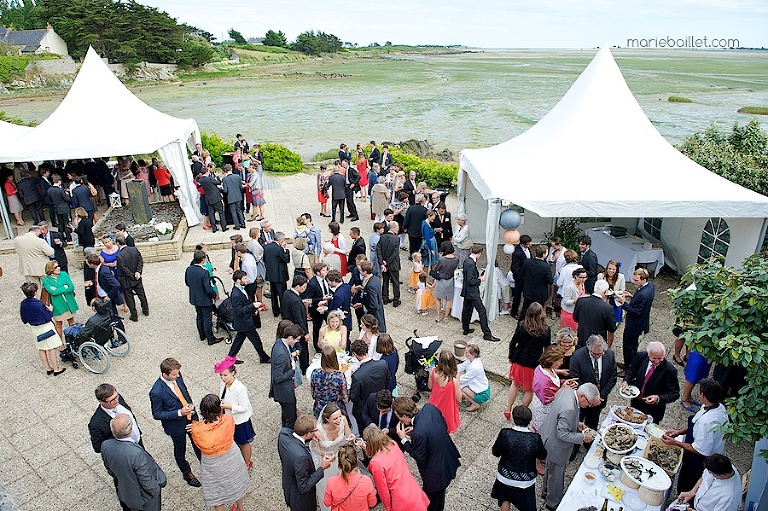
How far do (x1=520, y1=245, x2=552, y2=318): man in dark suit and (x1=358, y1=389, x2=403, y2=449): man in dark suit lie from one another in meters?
3.38

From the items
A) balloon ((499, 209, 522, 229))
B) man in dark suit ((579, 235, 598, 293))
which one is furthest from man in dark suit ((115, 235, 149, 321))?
man in dark suit ((579, 235, 598, 293))

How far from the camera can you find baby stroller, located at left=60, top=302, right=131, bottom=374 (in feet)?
21.2

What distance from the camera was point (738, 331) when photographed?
3500mm

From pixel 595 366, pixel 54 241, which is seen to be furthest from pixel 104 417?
pixel 54 241

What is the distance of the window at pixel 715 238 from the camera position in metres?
8.10

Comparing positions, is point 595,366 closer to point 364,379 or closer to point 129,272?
point 364,379

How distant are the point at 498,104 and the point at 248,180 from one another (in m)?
49.7

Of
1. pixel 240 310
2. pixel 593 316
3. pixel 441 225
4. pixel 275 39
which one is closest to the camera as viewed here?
pixel 593 316

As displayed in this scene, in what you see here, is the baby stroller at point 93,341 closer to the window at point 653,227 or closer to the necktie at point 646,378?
the necktie at point 646,378

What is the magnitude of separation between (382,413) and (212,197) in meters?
8.02

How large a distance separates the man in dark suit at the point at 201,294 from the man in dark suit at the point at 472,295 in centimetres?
351

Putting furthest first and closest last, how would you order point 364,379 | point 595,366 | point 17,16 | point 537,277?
1. point 17,16
2. point 537,277
3. point 595,366
4. point 364,379

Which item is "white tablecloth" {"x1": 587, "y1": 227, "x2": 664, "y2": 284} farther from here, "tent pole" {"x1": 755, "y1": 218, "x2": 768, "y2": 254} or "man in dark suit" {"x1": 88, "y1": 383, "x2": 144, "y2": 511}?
"man in dark suit" {"x1": 88, "y1": 383, "x2": 144, "y2": 511}

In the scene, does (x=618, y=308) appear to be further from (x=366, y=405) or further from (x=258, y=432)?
(x=258, y=432)
